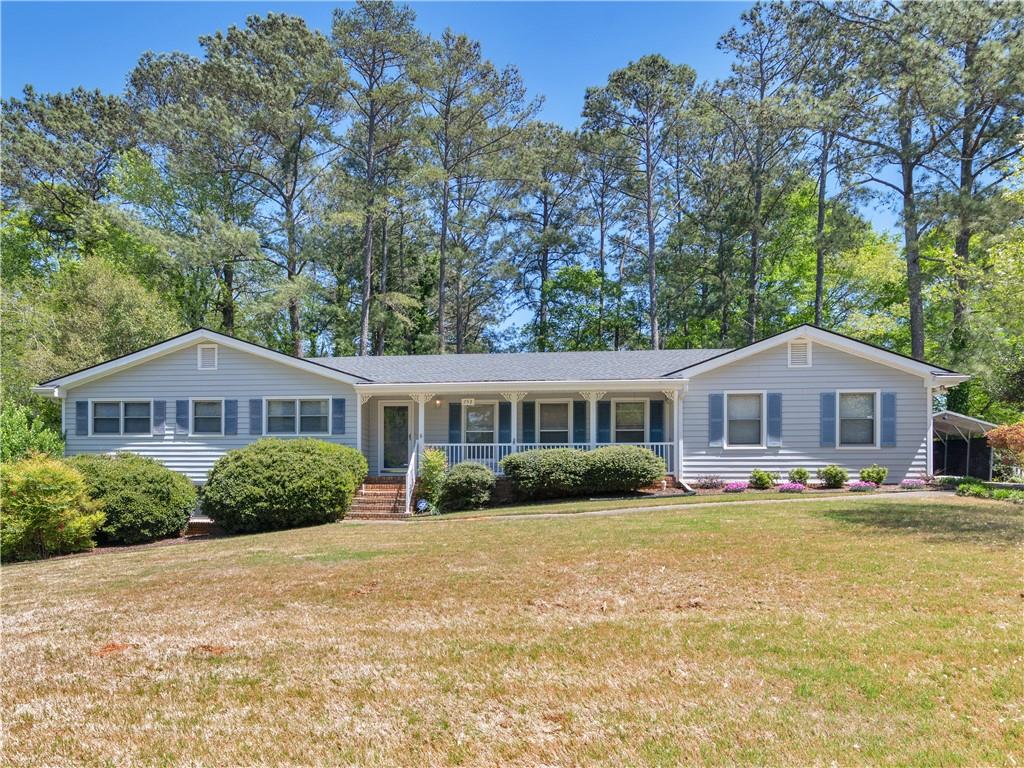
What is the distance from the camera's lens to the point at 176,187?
2798 cm

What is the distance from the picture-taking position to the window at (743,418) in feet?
51.4

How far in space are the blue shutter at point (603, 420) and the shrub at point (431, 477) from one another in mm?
4726

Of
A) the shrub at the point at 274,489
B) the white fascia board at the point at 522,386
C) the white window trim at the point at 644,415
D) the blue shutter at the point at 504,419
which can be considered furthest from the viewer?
the blue shutter at the point at 504,419

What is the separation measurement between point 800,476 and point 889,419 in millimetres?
2771

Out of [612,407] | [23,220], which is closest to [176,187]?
[23,220]

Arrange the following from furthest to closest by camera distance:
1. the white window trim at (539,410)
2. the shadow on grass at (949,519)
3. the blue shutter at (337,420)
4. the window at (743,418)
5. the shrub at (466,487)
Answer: the white window trim at (539,410), the blue shutter at (337,420), the window at (743,418), the shrub at (466,487), the shadow on grass at (949,519)

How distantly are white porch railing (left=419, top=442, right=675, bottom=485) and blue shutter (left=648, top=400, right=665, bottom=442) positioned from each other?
1.76 ft

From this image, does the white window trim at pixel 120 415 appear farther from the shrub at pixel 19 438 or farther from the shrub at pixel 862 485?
the shrub at pixel 862 485

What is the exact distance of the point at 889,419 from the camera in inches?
593

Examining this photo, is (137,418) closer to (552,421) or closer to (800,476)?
(552,421)

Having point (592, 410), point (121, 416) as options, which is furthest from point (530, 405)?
point (121, 416)

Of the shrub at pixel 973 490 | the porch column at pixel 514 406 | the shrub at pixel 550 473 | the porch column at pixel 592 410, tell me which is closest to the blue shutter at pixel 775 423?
the shrub at pixel 973 490

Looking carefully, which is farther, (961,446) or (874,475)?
(961,446)

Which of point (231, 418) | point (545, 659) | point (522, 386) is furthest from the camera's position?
point (231, 418)
